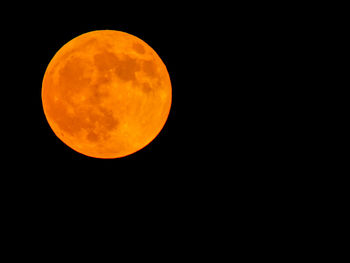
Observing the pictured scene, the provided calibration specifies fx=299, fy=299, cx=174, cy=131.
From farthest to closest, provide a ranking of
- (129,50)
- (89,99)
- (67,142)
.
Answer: (67,142)
(129,50)
(89,99)

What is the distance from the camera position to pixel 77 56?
4.04 metres

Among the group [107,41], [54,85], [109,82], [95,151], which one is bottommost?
[95,151]

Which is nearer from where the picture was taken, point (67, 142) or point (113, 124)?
point (113, 124)

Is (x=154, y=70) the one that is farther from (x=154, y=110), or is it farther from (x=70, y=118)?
(x=70, y=118)

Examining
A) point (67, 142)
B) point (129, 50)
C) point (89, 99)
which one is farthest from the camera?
point (67, 142)

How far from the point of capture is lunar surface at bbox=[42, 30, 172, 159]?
12.9ft

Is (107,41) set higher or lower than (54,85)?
higher

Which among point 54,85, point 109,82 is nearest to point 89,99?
point 109,82

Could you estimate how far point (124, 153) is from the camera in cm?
454

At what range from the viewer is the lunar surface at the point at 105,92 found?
12.9 feet

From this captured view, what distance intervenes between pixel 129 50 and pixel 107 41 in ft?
1.12

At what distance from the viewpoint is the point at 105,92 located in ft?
12.8

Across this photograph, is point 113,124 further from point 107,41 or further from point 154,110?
point 107,41

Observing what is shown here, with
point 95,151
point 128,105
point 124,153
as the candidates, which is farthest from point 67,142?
point 128,105
